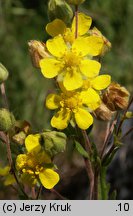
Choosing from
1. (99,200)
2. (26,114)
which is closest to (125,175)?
(26,114)

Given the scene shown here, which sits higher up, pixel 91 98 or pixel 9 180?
pixel 91 98

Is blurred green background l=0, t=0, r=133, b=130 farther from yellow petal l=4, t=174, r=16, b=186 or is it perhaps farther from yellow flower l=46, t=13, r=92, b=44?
yellow flower l=46, t=13, r=92, b=44

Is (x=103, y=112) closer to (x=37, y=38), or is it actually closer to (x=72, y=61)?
(x=72, y=61)

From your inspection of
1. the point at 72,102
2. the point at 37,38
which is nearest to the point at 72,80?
the point at 72,102

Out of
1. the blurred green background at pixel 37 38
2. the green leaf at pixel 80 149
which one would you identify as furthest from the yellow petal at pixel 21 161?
the blurred green background at pixel 37 38

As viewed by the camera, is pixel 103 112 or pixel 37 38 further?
pixel 37 38

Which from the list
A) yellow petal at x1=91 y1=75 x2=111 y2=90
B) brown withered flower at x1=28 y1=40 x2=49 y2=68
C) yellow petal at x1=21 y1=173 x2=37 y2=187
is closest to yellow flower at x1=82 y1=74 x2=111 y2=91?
yellow petal at x1=91 y1=75 x2=111 y2=90
